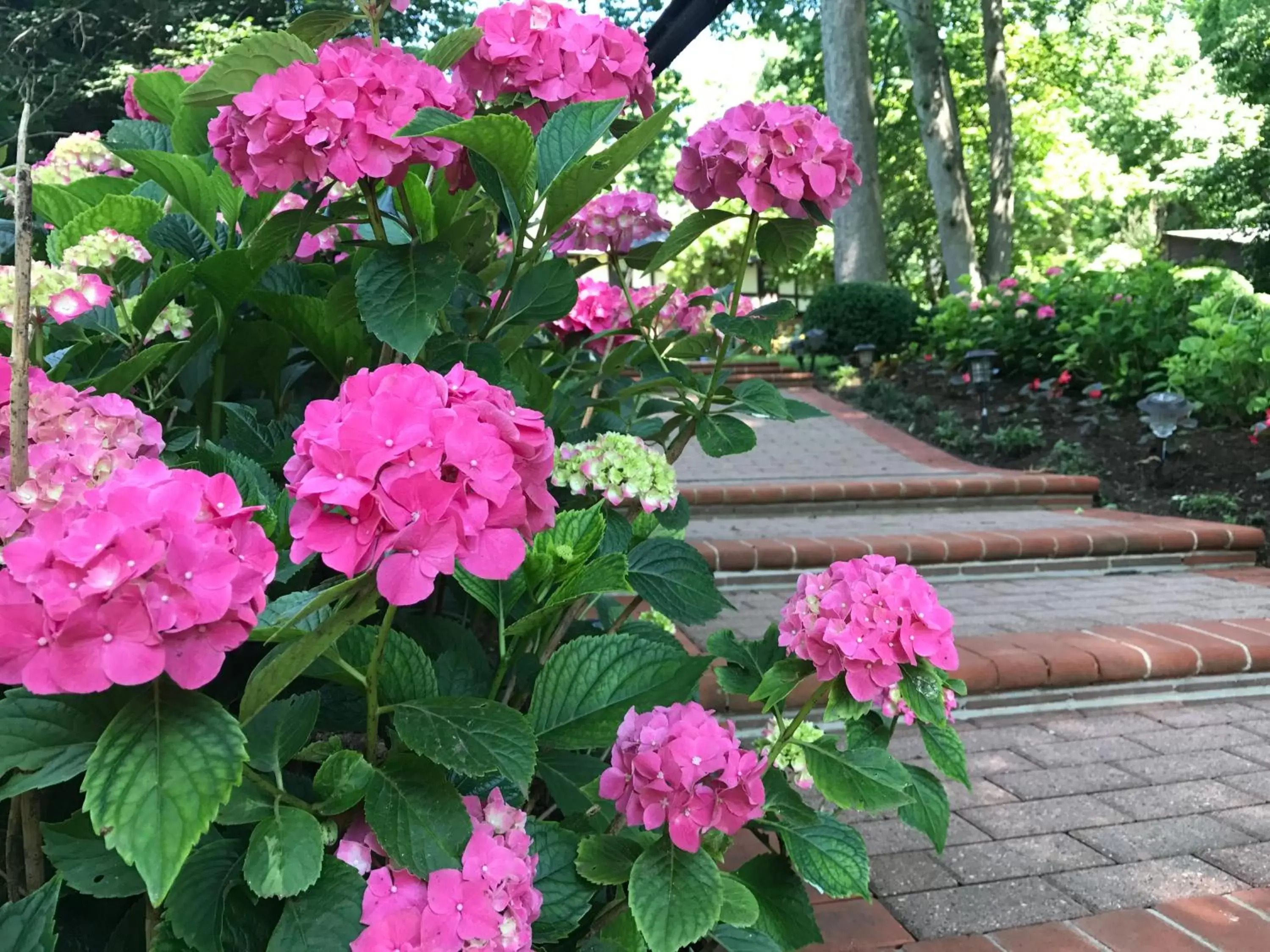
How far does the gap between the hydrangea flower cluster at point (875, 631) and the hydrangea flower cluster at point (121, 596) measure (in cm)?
77

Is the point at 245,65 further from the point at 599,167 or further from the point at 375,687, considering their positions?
the point at 375,687

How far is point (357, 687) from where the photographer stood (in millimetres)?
930

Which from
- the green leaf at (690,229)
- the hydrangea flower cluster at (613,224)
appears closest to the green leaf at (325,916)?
the green leaf at (690,229)

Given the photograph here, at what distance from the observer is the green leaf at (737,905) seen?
93cm

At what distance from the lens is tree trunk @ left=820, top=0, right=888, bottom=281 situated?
11156 millimetres

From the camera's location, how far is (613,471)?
117 cm

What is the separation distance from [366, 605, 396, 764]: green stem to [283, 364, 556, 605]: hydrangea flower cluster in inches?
Answer: 3.5

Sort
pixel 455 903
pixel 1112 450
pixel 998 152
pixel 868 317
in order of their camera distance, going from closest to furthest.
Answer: pixel 455 903, pixel 1112 450, pixel 868 317, pixel 998 152

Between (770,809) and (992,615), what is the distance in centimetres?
272

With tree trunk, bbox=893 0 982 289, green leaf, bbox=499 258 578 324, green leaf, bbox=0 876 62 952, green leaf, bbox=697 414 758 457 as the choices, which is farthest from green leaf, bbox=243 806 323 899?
tree trunk, bbox=893 0 982 289

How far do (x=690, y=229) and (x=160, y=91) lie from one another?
0.86m

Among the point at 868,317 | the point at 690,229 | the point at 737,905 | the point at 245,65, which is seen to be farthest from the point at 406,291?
the point at 868,317

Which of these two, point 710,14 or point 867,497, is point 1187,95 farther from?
point 710,14

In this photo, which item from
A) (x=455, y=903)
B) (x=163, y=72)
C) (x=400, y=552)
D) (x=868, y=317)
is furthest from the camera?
(x=868, y=317)
